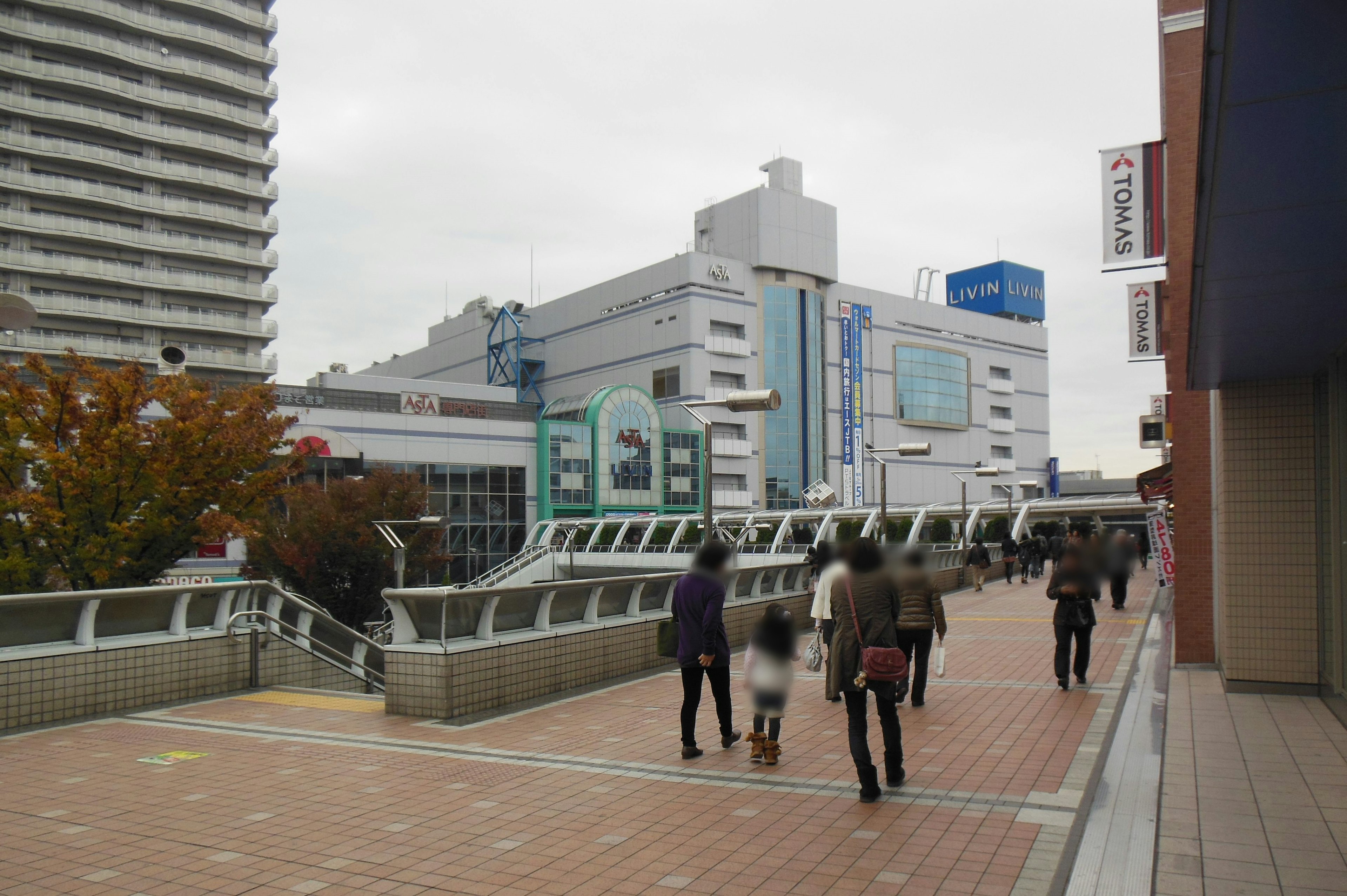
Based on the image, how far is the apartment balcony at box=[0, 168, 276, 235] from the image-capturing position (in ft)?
187

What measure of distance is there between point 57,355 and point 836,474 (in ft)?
161

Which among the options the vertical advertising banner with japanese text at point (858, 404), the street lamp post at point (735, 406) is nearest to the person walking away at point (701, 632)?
the street lamp post at point (735, 406)

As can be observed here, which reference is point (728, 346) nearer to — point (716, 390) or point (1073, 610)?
point (716, 390)

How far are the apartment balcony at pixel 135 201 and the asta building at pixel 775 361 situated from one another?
20.6 metres

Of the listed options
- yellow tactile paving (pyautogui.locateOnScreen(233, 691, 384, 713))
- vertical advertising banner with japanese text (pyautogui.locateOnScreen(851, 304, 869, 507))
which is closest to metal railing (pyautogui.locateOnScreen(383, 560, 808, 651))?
yellow tactile paving (pyautogui.locateOnScreen(233, 691, 384, 713))

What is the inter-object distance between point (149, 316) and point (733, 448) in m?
37.9

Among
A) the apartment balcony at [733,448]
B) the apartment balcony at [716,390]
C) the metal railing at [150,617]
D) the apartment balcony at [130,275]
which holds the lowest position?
the metal railing at [150,617]

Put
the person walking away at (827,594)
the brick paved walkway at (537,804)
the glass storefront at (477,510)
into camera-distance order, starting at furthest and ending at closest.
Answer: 1. the glass storefront at (477,510)
2. the person walking away at (827,594)
3. the brick paved walkway at (537,804)

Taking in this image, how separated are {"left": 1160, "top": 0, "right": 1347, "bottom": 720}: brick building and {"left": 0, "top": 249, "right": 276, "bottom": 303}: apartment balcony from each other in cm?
6116

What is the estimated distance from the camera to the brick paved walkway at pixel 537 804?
4.85 m

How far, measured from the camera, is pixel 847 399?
228 feet

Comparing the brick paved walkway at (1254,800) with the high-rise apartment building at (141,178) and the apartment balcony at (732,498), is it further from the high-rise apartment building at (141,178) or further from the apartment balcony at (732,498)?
the high-rise apartment building at (141,178)

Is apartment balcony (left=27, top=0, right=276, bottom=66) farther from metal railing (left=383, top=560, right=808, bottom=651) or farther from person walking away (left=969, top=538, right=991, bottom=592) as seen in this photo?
metal railing (left=383, top=560, right=808, bottom=651)

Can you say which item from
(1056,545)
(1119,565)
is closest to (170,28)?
(1056,545)
